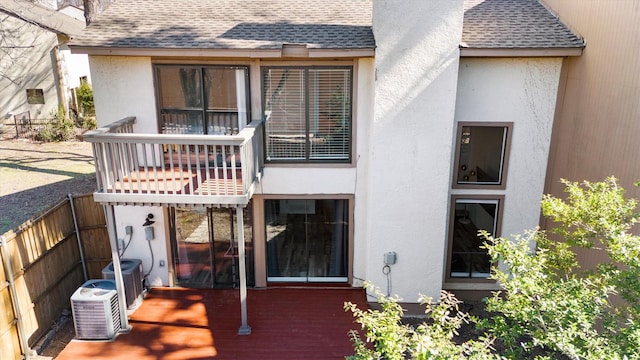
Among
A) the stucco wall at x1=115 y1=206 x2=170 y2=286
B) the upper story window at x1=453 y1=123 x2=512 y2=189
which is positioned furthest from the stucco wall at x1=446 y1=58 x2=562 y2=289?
the stucco wall at x1=115 y1=206 x2=170 y2=286

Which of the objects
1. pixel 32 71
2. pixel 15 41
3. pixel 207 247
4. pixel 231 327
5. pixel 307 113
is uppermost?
pixel 15 41

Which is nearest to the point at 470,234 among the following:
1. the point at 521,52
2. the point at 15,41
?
the point at 521,52

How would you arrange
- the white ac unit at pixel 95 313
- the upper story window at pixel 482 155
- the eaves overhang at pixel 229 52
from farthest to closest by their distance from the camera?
the upper story window at pixel 482 155 → the eaves overhang at pixel 229 52 → the white ac unit at pixel 95 313

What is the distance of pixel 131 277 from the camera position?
903 cm

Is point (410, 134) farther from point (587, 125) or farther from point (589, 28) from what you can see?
point (589, 28)

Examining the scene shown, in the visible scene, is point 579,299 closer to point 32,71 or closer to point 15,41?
point 32,71

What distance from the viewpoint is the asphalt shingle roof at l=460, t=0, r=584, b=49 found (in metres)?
8.42

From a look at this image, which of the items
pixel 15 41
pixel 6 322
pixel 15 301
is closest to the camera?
pixel 6 322

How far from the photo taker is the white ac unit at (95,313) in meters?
7.98

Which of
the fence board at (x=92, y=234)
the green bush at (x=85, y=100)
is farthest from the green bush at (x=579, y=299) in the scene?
the green bush at (x=85, y=100)

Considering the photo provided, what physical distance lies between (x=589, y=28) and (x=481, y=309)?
569cm

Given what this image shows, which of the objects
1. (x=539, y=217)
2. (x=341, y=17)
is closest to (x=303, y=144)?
(x=341, y=17)

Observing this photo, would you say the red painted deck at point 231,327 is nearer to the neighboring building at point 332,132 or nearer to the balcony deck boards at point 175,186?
the neighboring building at point 332,132

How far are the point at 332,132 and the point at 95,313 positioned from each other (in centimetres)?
540
